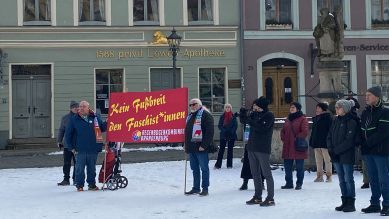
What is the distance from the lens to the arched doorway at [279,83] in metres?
27.2

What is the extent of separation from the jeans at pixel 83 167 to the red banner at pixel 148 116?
53cm

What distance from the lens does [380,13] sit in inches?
1102

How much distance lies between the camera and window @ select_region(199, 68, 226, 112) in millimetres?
26609

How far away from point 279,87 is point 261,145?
17.3 metres

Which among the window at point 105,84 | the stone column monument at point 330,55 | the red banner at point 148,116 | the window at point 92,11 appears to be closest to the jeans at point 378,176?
the red banner at point 148,116

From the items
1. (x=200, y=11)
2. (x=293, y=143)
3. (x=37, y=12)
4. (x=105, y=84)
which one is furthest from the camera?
(x=200, y=11)

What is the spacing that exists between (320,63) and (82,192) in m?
7.21

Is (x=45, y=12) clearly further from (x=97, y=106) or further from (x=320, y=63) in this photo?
(x=320, y=63)

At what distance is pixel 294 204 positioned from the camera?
1030 centimetres

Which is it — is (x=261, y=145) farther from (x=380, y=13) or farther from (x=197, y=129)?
(x=380, y=13)

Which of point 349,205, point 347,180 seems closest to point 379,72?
point 347,180

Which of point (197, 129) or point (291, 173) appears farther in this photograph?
point (291, 173)

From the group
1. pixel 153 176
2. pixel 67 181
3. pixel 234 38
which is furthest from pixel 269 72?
pixel 67 181

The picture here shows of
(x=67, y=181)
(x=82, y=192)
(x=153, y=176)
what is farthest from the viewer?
(x=153, y=176)
